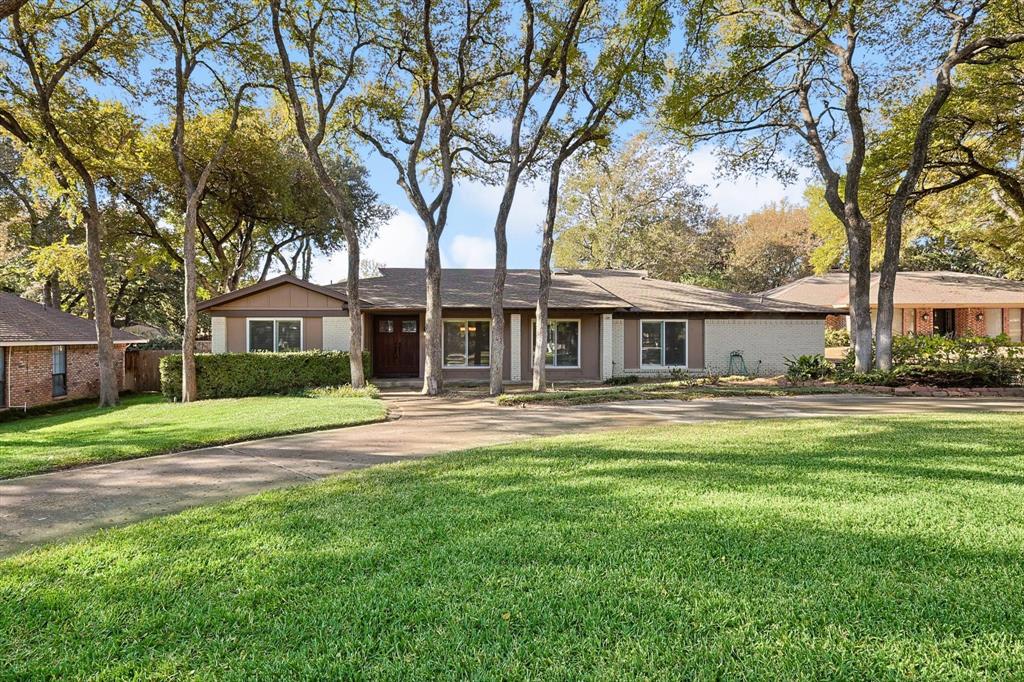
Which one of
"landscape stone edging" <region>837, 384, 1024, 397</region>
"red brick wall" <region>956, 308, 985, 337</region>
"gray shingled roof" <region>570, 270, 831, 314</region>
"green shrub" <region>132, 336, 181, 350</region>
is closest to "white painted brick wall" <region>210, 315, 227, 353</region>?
"green shrub" <region>132, 336, 181, 350</region>

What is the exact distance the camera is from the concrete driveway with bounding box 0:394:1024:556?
Result: 4754 mm

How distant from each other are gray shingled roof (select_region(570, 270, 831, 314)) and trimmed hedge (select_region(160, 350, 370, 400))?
1029cm

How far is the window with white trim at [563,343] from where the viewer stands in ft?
58.5

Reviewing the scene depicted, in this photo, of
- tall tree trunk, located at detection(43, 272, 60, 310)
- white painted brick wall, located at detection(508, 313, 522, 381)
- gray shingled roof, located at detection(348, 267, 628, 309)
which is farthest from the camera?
tall tree trunk, located at detection(43, 272, 60, 310)

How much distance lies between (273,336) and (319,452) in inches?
426

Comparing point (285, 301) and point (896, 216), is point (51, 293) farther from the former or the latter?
point (896, 216)

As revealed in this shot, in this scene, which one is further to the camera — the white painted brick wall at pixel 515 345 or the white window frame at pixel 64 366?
the white painted brick wall at pixel 515 345

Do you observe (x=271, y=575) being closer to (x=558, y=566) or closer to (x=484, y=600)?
(x=484, y=600)

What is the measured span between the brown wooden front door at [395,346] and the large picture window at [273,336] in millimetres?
2677

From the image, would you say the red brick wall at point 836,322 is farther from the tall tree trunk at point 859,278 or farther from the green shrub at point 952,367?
the tall tree trunk at point 859,278

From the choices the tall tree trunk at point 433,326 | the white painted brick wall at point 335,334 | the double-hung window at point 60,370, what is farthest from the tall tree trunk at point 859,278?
the double-hung window at point 60,370

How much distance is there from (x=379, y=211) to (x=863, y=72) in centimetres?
2199

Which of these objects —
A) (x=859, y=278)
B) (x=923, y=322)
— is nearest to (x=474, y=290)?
(x=859, y=278)

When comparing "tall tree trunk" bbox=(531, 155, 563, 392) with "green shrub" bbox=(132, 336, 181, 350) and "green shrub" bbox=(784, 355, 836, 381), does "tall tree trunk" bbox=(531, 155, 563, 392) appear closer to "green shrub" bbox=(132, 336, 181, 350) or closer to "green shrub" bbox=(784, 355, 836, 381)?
"green shrub" bbox=(784, 355, 836, 381)
